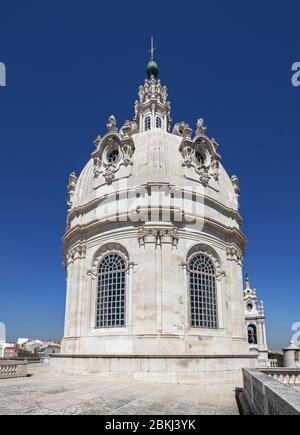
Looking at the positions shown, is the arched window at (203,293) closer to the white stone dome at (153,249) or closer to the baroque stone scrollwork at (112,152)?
the white stone dome at (153,249)

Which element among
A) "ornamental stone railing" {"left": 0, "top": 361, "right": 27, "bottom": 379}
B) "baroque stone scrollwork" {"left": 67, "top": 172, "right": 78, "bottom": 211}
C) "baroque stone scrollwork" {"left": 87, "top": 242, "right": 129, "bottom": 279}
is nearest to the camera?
"ornamental stone railing" {"left": 0, "top": 361, "right": 27, "bottom": 379}

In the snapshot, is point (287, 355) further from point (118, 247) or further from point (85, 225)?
point (85, 225)

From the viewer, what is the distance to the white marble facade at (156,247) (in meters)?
19.1

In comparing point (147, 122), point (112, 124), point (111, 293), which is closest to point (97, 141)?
point (112, 124)

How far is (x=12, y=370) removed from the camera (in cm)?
1816

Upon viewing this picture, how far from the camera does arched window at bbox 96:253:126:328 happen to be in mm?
20078

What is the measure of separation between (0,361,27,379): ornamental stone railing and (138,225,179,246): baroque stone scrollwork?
9168 mm

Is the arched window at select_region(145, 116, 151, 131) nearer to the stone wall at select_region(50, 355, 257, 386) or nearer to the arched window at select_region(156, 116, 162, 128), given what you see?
the arched window at select_region(156, 116, 162, 128)

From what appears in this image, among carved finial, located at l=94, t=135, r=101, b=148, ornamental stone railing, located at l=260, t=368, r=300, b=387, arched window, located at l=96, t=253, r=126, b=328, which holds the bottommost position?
ornamental stone railing, located at l=260, t=368, r=300, b=387

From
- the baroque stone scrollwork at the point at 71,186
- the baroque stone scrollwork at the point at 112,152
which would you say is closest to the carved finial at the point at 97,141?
the baroque stone scrollwork at the point at 112,152

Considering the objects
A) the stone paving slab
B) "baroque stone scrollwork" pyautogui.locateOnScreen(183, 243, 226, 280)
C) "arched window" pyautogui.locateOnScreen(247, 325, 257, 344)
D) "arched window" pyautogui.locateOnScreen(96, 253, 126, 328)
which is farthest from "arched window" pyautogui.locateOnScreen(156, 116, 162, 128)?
"arched window" pyautogui.locateOnScreen(247, 325, 257, 344)

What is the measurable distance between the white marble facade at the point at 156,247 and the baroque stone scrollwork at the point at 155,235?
58 mm

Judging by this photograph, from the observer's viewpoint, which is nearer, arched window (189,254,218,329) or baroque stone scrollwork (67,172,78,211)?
arched window (189,254,218,329)
